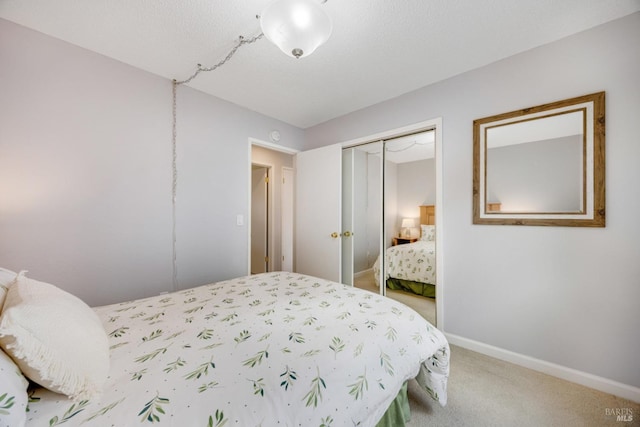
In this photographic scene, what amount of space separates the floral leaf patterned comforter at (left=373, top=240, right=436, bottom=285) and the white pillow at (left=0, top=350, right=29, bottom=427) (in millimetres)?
2711

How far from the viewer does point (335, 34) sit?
1.72 m

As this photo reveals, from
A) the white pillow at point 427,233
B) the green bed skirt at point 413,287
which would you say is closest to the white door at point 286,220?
the green bed skirt at point 413,287

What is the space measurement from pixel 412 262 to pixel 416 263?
0.05 m

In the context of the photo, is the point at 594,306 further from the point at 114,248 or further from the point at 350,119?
the point at 114,248

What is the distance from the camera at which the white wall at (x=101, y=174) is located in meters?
1.62

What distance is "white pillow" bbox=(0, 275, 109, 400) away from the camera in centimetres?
64

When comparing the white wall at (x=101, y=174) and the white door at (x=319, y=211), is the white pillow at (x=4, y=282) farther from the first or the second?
the white door at (x=319, y=211)

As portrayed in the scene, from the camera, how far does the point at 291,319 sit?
47.8 inches

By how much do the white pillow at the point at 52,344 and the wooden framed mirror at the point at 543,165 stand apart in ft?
8.47

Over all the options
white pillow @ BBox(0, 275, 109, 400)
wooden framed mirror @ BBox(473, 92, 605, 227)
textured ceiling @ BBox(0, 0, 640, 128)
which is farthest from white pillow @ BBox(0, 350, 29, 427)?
wooden framed mirror @ BBox(473, 92, 605, 227)

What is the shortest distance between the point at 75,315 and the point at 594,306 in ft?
9.70

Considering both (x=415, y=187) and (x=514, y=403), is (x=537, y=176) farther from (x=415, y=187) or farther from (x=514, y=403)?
(x=514, y=403)

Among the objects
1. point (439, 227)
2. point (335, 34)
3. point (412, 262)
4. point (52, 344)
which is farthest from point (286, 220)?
point (52, 344)

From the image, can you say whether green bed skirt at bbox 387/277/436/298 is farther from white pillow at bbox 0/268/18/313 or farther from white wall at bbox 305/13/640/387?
white pillow at bbox 0/268/18/313
